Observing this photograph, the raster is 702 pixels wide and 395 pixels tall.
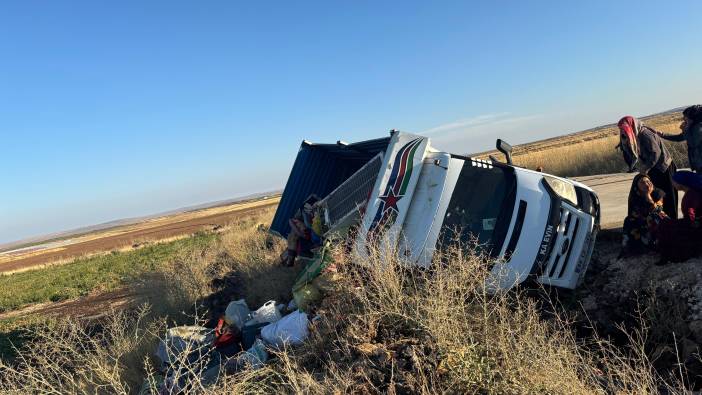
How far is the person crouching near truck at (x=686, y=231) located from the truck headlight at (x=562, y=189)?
971 millimetres

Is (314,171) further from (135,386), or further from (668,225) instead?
(668,225)

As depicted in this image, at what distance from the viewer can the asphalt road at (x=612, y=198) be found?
772 centimetres

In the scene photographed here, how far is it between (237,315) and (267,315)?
613 millimetres

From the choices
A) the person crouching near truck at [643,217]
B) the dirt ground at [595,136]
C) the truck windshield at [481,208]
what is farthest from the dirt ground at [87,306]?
the dirt ground at [595,136]

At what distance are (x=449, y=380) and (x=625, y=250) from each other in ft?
12.1

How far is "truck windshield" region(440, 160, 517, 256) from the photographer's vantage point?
4719mm

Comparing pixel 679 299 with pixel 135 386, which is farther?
pixel 135 386

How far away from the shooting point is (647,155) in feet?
18.0

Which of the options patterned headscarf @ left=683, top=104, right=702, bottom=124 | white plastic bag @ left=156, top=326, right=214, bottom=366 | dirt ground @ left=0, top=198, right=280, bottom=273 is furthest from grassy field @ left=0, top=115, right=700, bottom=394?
dirt ground @ left=0, top=198, right=280, bottom=273

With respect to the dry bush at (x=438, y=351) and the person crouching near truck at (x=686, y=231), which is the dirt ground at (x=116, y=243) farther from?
the person crouching near truck at (x=686, y=231)

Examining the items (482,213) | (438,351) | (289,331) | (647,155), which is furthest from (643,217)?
(289,331)

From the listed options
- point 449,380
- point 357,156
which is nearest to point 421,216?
point 449,380

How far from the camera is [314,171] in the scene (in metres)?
8.68

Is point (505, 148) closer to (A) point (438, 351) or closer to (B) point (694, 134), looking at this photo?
(B) point (694, 134)
